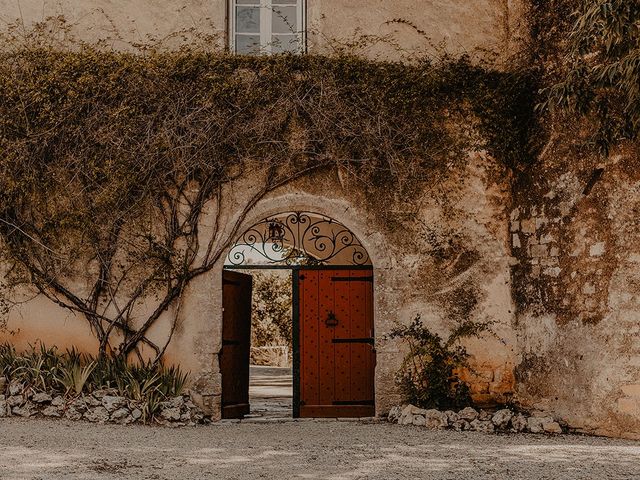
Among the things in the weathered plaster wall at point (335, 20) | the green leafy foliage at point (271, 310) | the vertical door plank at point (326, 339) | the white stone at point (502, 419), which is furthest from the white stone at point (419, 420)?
the green leafy foliage at point (271, 310)

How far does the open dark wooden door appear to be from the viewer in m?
8.01

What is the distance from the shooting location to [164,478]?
4.66 metres

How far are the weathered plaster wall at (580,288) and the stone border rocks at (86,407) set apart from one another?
141 inches

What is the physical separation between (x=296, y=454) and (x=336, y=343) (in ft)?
9.27

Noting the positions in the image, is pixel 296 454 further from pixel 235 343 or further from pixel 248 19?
pixel 248 19

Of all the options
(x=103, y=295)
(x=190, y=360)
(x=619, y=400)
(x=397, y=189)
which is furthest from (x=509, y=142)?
(x=103, y=295)

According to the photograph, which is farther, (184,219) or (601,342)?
(184,219)

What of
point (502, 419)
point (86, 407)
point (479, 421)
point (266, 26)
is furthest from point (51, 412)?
point (266, 26)

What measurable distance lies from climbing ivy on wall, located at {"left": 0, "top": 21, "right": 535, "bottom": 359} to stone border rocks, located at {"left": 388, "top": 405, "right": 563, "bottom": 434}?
2331 millimetres

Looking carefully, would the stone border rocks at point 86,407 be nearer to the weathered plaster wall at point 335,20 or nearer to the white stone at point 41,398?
the white stone at point 41,398

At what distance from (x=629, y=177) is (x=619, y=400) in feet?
6.53

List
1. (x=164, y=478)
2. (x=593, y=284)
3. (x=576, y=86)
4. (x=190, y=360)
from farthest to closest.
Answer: (x=190, y=360) → (x=593, y=284) → (x=576, y=86) → (x=164, y=478)

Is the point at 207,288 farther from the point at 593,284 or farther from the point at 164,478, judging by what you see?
the point at 593,284

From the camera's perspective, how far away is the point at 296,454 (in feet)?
18.5
